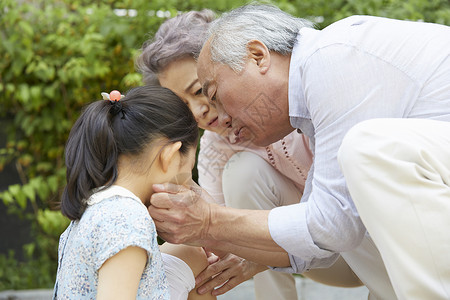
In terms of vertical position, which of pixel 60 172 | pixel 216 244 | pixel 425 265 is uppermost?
pixel 425 265

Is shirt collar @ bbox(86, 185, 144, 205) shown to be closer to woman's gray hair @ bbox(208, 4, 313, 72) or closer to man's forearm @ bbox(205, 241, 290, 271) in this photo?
man's forearm @ bbox(205, 241, 290, 271)

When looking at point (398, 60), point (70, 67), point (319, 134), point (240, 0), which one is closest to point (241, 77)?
point (319, 134)

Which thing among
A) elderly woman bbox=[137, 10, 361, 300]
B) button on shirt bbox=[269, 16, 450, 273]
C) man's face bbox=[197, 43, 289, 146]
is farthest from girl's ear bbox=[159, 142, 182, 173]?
elderly woman bbox=[137, 10, 361, 300]

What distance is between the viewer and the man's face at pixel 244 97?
2.12m

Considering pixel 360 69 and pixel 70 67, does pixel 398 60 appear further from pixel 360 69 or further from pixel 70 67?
pixel 70 67

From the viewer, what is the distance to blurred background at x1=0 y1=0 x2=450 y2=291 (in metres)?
3.90

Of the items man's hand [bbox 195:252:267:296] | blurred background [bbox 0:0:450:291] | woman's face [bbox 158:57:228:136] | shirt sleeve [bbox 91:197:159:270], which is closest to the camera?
shirt sleeve [bbox 91:197:159:270]

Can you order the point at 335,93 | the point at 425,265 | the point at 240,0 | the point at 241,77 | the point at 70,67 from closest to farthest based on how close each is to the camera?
1. the point at 425,265
2. the point at 335,93
3. the point at 241,77
4. the point at 240,0
5. the point at 70,67

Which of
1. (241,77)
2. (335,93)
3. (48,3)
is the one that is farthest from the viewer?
(48,3)

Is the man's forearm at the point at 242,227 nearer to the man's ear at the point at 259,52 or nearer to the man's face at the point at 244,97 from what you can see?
the man's face at the point at 244,97

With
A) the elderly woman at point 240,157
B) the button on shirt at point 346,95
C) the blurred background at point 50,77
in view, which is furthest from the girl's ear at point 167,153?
the blurred background at point 50,77

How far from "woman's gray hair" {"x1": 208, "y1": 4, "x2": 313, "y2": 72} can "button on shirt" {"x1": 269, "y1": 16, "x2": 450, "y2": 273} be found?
111 millimetres

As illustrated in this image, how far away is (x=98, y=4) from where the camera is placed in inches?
180

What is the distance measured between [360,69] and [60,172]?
9.27ft
